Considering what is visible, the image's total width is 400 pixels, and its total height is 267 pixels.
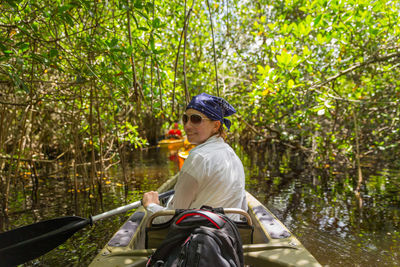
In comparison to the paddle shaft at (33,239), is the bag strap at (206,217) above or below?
above

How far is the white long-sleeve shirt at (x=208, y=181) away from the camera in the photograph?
5.87 feet

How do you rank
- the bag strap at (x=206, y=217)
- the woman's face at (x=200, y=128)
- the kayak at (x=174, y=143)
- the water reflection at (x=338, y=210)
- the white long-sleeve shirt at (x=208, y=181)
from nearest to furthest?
1. the bag strap at (x=206, y=217)
2. the white long-sleeve shirt at (x=208, y=181)
3. the woman's face at (x=200, y=128)
4. the water reflection at (x=338, y=210)
5. the kayak at (x=174, y=143)

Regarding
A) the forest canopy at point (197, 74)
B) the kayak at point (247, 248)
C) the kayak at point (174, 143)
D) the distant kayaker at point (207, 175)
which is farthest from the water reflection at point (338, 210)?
the kayak at point (174, 143)

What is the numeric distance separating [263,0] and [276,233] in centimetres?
780

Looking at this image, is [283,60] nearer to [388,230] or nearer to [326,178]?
[388,230]

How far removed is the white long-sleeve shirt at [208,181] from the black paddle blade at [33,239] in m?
1.00

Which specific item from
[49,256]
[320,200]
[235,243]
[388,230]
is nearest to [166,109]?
[320,200]

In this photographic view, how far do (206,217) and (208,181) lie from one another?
40 cm

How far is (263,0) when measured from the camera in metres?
8.53

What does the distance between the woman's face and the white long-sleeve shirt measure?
237mm

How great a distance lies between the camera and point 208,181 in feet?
5.91

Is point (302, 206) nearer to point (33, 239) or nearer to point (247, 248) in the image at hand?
point (247, 248)

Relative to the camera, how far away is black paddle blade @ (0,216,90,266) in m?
2.03

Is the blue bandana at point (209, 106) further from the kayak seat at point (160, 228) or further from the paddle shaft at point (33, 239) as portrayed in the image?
the paddle shaft at point (33, 239)
